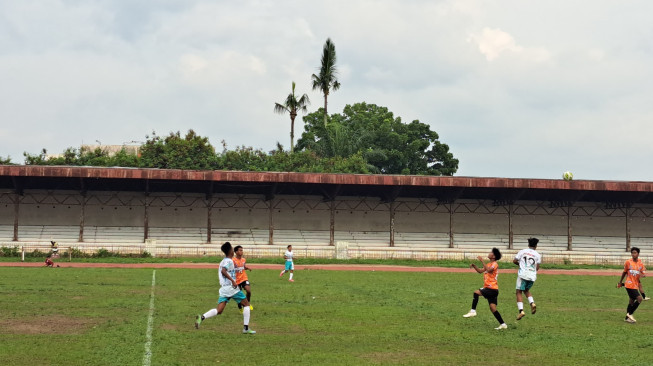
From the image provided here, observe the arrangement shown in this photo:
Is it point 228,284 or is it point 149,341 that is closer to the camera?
point 149,341

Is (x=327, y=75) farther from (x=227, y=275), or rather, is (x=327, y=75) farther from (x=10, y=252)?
(x=227, y=275)

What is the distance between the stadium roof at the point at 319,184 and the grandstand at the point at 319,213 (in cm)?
8

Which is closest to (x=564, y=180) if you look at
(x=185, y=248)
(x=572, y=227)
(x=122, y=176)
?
(x=572, y=227)

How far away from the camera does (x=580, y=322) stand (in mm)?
16594

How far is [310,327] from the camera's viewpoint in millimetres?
14898

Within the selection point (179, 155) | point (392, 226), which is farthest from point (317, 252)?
point (179, 155)

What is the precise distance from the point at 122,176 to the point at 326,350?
36599mm

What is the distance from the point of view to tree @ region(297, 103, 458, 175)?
82.4 metres

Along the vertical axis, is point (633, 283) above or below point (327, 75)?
below

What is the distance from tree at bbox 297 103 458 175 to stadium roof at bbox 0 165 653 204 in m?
27.2

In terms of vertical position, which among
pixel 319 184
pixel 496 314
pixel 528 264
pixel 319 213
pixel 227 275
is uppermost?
pixel 319 184

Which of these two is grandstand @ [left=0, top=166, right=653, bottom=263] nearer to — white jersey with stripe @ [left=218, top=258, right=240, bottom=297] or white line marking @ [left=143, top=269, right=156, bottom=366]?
white line marking @ [left=143, top=269, right=156, bottom=366]

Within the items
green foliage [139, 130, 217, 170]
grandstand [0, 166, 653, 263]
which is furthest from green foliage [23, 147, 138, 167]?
grandstand [0, 166, 653, 263]

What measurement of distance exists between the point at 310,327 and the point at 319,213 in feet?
130
